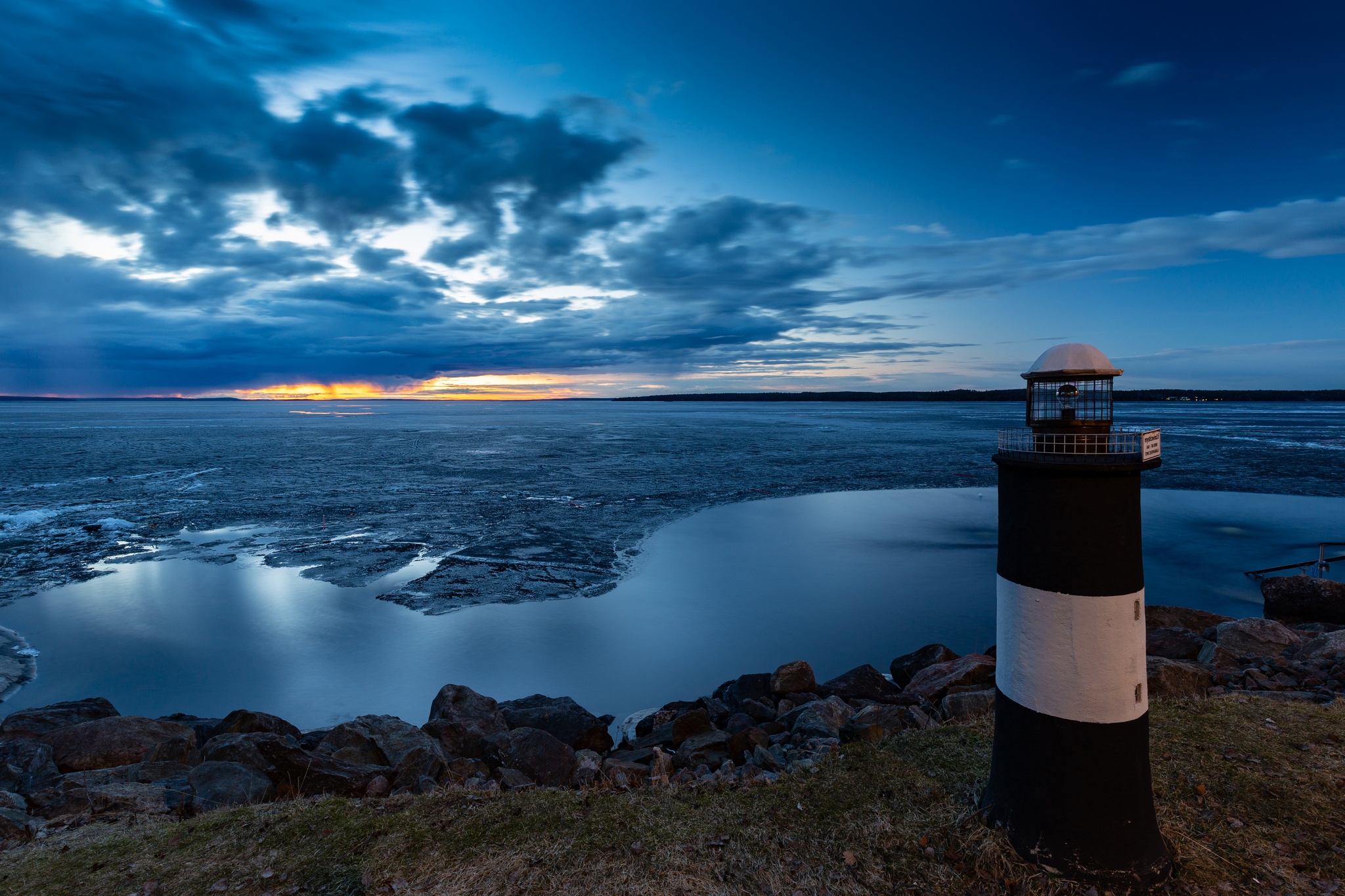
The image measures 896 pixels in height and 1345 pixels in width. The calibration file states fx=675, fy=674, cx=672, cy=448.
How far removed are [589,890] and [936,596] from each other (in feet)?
44.9

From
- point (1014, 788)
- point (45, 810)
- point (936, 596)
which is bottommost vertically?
point (936, 596)

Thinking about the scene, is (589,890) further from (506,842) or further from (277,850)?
(277,850)

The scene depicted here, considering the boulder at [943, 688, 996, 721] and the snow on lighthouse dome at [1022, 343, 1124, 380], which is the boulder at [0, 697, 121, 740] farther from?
the snow on lighthouse dome at [1022, 343, 1124, 380]

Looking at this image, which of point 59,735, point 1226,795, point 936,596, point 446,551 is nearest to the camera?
point 1226,795

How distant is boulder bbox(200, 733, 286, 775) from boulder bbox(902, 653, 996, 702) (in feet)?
28.5

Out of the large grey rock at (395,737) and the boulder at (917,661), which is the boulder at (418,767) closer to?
the large grey rock at (395,737)

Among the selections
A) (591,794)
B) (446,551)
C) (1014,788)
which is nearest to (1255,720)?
(1014,788)

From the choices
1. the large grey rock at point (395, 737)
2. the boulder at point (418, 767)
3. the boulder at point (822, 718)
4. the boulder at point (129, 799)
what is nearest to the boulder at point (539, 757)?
the boulder at point (418, 767)

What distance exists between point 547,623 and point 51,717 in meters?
7.99

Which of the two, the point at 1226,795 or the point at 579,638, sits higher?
the point at 1226,795

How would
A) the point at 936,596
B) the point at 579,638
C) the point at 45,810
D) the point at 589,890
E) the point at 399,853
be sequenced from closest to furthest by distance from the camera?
the point at 589,890 < the point at 399,853 < the point at 45,810 < the point at 579,638 < the point at 936,596

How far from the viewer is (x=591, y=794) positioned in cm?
695

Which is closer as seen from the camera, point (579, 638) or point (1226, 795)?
point (1226, 795)

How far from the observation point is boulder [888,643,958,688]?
11750 millimetres
